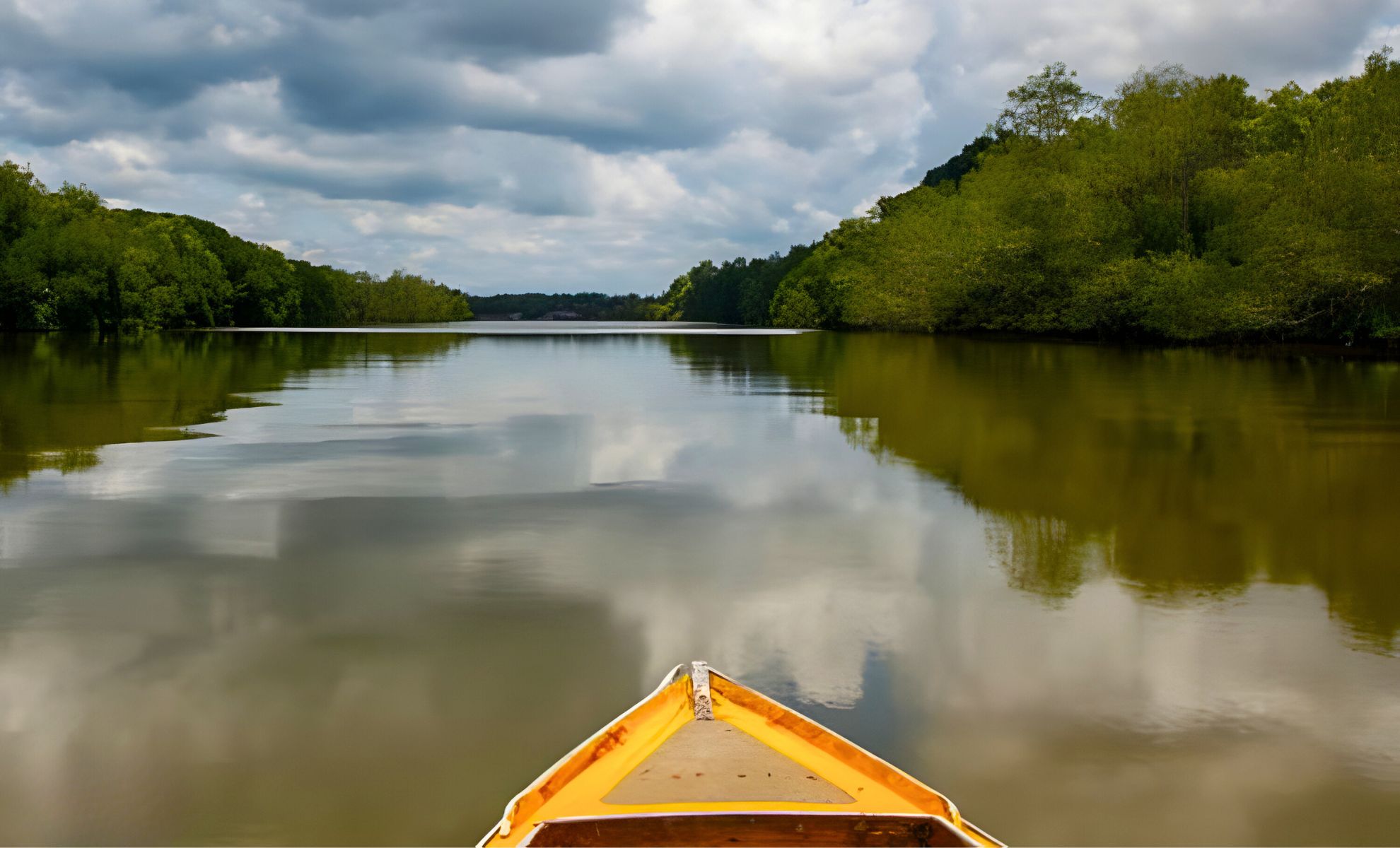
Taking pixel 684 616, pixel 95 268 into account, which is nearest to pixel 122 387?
pixel 684 616

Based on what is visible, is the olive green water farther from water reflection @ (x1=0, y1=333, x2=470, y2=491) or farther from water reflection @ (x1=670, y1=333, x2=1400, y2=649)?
water reflection @ (x1=0, y1=333, x2=470, y2=491)

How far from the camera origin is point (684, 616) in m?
8.39

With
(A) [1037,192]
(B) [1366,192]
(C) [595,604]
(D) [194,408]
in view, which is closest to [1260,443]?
(C) [595,604]

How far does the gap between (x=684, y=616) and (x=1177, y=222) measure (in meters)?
57.4

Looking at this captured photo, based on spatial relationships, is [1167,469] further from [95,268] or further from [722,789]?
[95,268]

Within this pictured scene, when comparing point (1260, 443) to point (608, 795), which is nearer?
point (608, 795)

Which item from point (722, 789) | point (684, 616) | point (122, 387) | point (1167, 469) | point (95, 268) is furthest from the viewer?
point (95, 268)

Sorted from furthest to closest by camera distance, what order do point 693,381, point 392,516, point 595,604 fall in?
point 693,381 → point 392,516 → point 595,604

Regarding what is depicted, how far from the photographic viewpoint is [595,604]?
8641 millimetres

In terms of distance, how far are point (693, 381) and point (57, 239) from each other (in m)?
69.2

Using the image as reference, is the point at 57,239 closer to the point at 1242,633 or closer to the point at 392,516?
the point at 392,516

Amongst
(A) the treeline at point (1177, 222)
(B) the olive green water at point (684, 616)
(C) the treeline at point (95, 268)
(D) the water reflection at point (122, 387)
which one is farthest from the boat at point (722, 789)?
(C) the treeline at point (95, 268)

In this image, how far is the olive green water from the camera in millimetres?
5492

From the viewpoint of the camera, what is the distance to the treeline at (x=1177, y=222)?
44.2m
